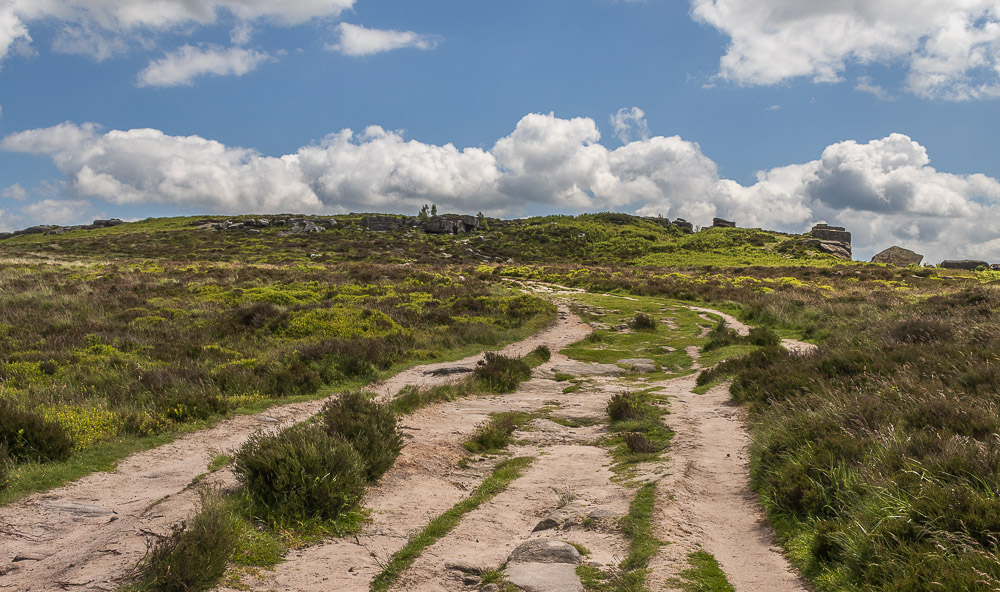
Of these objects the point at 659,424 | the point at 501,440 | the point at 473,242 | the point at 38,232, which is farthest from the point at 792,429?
the point at 38,232

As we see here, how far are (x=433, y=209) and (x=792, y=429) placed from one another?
157 metres

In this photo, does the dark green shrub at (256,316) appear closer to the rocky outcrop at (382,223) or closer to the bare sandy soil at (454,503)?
the bare sandy soil at (454,503)

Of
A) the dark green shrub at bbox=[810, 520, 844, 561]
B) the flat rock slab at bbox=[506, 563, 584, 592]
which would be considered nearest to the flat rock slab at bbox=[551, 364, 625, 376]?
the dark green shrub at bbox=[810, 520, 844, 561]

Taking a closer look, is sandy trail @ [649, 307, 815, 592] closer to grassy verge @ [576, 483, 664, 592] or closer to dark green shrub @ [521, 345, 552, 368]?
grassy verge @ [576, 483, 664, 592]

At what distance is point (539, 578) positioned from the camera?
199 inches

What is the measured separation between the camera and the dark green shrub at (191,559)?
4395mm

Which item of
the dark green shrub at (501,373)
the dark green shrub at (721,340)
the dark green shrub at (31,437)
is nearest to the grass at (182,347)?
the dark green shrub at (31,437)

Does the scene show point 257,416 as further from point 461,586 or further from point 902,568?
point 902,568

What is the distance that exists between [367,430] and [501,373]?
6.99 meters

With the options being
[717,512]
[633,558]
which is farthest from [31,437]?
[717,512]

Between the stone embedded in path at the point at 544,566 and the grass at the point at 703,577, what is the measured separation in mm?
1033

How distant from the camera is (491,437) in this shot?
32.7 feet

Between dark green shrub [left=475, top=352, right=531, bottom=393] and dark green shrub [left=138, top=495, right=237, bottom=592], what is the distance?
9657 millimetres

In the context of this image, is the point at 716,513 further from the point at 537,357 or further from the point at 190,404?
the point at 537,357
